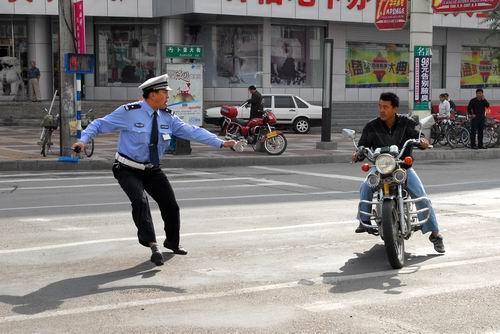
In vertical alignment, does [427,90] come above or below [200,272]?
above

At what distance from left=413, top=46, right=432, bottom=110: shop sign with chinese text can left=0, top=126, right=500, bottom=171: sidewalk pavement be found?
1.50 meters

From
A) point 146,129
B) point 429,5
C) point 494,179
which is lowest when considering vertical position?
point 494,179

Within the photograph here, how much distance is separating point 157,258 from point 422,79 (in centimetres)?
1646

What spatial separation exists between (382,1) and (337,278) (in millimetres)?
16947

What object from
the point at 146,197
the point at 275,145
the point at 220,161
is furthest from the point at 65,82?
the point at 146,197

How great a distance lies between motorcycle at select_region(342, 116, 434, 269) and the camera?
22.1ft

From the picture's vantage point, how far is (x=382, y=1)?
22.1 metres

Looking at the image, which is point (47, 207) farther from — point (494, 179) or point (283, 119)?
point (283, 119)

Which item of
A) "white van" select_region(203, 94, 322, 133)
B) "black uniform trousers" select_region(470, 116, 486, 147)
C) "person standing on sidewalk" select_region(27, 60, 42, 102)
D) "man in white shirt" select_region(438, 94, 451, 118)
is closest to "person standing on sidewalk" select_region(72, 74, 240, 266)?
"black uniform trousers" select_region(470, 116, 486, 147)

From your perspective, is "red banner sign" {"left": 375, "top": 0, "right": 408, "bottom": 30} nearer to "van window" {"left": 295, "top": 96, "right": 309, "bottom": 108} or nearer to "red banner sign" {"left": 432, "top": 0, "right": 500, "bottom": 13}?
"red banner sign" {"left": 432, "top": 0, "right": 500, "bottom": 13}

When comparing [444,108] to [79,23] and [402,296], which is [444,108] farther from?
[402,296]

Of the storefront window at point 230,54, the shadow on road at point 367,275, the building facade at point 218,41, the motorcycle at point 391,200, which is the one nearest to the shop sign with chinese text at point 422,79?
the building facade at point 218,41

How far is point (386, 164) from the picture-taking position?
682 cm

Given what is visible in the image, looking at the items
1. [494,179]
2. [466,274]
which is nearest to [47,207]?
[466,274]
